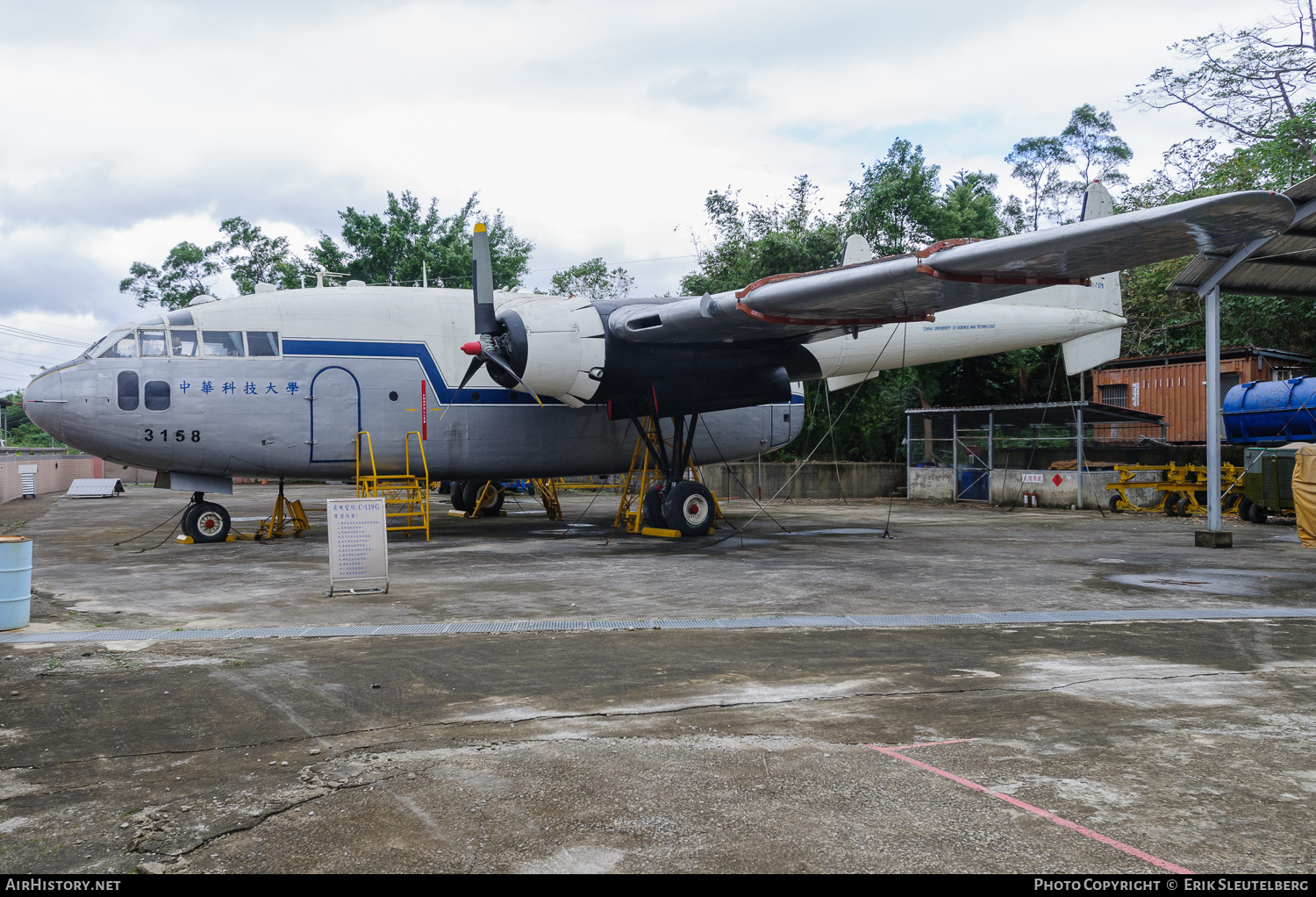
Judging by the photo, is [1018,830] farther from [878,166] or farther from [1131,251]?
[878,166]

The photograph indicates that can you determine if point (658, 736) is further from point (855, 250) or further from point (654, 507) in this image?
point (654, 507)

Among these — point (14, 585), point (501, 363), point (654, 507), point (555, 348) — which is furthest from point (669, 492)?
point (14, 585)

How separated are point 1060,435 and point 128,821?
28.5 m

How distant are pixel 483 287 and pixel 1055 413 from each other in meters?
19.1

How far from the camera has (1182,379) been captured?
28.5 metres

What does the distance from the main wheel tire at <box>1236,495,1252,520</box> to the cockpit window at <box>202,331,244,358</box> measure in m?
21.3

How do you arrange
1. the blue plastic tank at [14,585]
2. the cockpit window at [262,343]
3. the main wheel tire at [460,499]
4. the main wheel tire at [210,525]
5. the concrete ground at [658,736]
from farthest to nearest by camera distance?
the main wheel tire at [460,499]
the main wheel tire at [210,525]
the cockpit window at [262,343]
the blue plastic tank at [14,585]
the concrete ground at [658,736]

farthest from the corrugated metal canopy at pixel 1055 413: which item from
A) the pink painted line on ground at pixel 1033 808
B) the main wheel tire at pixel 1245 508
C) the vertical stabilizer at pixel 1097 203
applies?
the pink painted line on ground at pixel 1033 808

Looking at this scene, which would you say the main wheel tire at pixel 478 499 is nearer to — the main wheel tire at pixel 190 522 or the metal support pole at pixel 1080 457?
the main wheel tire at pixel 190 522

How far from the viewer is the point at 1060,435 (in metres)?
27.7

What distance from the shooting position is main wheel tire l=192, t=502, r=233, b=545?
49.8 ft

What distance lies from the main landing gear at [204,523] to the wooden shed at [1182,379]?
25803 mm

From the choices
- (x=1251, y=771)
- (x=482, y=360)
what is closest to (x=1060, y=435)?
(x=482, y=360)

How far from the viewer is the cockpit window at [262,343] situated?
1462 centimetres
